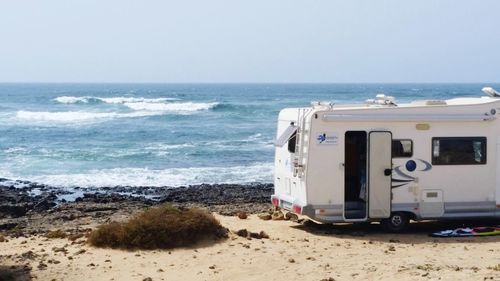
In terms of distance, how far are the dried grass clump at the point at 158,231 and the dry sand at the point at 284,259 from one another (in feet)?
0.73

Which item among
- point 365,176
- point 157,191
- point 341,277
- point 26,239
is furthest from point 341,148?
point 157,191

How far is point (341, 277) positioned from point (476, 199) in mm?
4659

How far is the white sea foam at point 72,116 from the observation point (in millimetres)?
54341

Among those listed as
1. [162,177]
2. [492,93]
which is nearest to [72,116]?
[162,177]

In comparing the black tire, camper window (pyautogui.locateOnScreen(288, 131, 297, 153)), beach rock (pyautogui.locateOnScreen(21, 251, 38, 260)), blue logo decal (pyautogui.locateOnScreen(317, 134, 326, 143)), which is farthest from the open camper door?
beach rock (pyautogui.locateOnScreen(21, 251, 38, 260))

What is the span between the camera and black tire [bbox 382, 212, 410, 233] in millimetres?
13727

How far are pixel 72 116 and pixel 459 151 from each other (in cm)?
4676

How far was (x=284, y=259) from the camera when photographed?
11641 millimetres

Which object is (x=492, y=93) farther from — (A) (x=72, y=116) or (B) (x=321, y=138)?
(A) (x=72, y=116)

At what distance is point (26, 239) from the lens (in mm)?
13992

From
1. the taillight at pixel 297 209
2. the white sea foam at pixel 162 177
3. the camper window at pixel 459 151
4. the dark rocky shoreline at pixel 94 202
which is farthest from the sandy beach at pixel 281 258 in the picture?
the white sea foam at pixel 162 177

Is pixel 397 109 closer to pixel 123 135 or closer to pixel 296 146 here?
pixel 296 146

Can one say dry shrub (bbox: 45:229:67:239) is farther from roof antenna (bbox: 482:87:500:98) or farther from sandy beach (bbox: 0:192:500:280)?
roof antenna (bbox: 482:87:500:98)

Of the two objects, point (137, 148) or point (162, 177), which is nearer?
point (162, 177)
